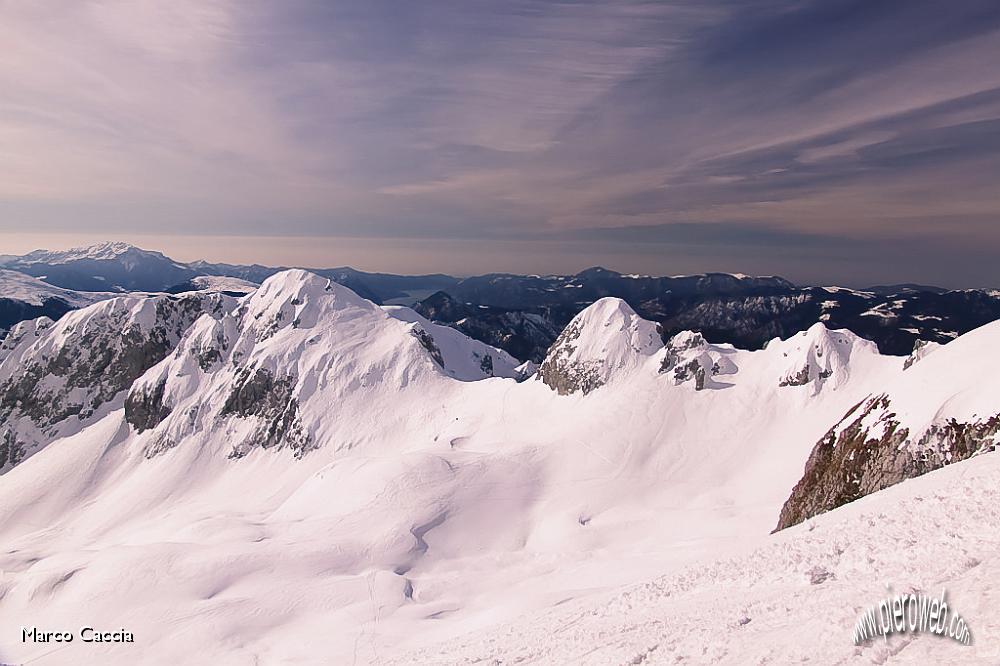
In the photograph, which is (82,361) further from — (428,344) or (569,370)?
(569,370)

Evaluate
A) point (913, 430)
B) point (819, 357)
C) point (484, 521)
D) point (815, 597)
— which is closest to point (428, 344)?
point (484, 521)

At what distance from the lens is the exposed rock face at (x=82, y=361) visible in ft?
519

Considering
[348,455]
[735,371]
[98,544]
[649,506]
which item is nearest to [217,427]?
[98,544]

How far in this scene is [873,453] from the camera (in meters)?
32.2

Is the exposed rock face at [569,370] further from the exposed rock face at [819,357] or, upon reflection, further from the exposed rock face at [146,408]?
the exposed rock face at [146,408]

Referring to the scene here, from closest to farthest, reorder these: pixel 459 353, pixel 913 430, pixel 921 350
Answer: pixel 913 430 < pixel 921 350 < pixel 459 353

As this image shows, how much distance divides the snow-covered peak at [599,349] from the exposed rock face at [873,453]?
5366 cm

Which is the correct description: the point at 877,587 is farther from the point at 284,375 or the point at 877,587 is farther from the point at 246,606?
the point at 284,375

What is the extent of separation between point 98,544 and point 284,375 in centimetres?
5195

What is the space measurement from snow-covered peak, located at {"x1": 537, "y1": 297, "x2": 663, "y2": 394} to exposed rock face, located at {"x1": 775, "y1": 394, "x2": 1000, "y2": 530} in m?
53.7

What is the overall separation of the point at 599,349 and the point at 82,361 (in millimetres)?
184637

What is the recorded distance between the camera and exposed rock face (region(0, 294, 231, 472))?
519ft

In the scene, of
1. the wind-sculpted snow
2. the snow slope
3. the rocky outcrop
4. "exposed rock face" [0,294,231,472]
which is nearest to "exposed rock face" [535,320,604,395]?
the rocky outcrop

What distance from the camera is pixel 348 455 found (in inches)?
4181
